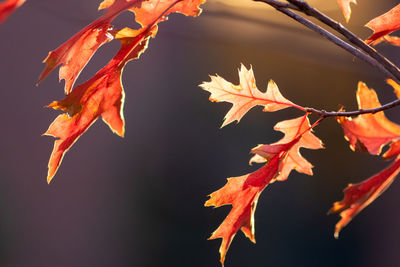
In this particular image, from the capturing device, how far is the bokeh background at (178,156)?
3119mm

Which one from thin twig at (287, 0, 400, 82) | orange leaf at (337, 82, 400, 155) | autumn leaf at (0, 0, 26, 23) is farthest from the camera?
orange leaf at (337, 82, 400, 155)

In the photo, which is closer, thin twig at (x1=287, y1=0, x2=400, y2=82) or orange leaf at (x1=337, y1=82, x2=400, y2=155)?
thin twig at (x1=287, y1=0, x2=400, y2=82)

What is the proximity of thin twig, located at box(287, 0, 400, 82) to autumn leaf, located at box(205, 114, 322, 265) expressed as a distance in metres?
0.13

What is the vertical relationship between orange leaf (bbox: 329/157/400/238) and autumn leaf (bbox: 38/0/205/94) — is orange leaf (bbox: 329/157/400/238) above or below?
below

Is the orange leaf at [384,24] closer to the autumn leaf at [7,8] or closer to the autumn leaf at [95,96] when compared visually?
the autumn leaf at [95,96]

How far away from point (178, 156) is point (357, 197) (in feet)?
10.7

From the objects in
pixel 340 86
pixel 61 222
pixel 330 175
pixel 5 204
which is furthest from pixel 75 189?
pixel 340 86

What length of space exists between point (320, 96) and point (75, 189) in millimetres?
2434

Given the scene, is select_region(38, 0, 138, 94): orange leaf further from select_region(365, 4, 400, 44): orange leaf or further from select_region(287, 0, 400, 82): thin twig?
select_region(365, 4, 400, 44): orange leaf

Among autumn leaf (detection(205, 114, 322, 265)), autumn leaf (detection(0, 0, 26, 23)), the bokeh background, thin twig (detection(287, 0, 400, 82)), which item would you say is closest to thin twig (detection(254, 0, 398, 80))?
thin twig (detection(287, 0, 400, 82))

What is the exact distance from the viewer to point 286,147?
57cm

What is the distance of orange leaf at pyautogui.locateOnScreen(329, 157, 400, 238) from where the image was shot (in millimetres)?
477

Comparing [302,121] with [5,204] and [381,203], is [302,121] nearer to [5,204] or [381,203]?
[5,204]

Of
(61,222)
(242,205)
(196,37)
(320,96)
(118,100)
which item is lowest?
(61,222)
